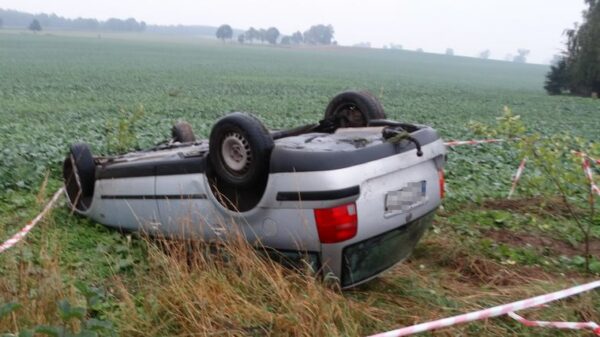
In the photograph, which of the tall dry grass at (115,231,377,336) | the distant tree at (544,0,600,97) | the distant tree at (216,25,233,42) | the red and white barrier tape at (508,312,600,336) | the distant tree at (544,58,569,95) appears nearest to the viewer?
the tall dry grass at (115,231,377,336)

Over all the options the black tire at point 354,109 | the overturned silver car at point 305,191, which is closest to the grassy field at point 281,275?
the overturned silver car at point 305,191

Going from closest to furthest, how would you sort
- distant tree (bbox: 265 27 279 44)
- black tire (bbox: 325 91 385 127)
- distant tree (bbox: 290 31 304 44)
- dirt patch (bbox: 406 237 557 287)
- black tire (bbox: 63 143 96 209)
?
1. dirt patch (bbox: 406 237 557 287)
2. black tire (bbox: 325 91 385 127)
3. black tire (bbox: 63 143 96 209)
4. distant tree (bbox: 265 27 279 44)
5. distant tree (bbox: 290 31 304 44)

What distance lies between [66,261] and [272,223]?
1.75m

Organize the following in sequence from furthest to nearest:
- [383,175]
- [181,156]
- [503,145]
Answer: [503,145] < [181,156] < [383,175]

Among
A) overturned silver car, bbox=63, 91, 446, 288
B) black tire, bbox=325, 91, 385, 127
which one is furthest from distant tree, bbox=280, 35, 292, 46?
overturned silver car, bbox=63, 91, 446, 288

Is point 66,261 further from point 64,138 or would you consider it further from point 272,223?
point 64,138

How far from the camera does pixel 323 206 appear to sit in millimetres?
3184

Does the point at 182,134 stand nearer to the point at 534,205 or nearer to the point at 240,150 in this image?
the point at 240,150

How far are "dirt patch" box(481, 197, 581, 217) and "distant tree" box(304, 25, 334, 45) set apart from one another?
569ft

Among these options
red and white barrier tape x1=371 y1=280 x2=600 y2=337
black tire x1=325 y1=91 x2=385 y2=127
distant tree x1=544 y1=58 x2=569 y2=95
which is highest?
black tire x1=325 y1=91 x2=385 y2=127

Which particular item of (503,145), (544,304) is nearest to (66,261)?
(544,304)

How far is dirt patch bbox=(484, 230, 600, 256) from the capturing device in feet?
17.2

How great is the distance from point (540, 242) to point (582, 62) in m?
42.0

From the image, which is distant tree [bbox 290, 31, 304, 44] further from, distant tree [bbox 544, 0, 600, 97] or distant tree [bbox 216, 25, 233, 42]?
distant tree [bbox 544, 0, 600, 97]
